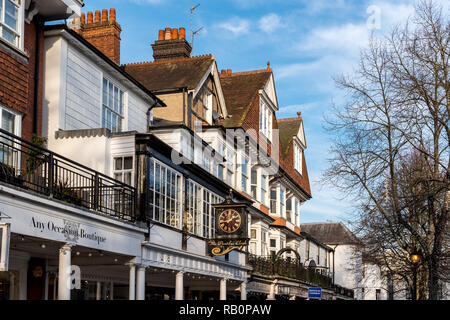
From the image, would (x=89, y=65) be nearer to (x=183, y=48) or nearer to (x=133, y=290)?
(x=133, y=290)

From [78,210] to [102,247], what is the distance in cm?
171

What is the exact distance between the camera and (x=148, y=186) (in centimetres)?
1781

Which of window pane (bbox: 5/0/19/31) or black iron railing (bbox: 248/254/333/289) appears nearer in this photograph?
window pane (bbox: 5/0/19/31)

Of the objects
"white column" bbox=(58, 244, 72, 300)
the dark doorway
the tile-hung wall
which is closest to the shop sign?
"white column" bbox=(58, 244, 72, 300)

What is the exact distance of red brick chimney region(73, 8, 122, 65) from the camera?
24992mm

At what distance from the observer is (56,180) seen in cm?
1358

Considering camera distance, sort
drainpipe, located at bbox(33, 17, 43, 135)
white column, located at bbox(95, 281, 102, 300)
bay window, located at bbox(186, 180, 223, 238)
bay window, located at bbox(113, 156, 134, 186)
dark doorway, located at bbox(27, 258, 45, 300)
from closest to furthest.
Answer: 1. dark doorway, located at bbox(27, 258, 45, 300)
2. drainpipe, located at bbox(33, 17, 43, 135)
3. bay window, located at bbox(113, 156, 134, 186)
4. white column, located at bbox(95, 281, 102, 300)
5. bay window, located at bbox(186, 180, 223, 238)

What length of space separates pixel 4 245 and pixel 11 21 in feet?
24.1

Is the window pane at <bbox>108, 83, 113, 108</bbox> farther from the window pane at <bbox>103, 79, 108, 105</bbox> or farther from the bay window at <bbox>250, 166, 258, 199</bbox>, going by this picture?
the bay window at <bbox>250, 166, 258, 199</bbox>

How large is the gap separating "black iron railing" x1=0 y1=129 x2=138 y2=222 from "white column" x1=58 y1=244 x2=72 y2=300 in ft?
3.84

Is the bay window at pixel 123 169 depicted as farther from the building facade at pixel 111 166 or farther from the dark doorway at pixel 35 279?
the dark doorway at pixel 35 279

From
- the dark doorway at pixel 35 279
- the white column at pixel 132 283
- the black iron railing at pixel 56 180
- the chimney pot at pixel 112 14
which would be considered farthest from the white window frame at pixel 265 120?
the dark doorway at pixel 35 279

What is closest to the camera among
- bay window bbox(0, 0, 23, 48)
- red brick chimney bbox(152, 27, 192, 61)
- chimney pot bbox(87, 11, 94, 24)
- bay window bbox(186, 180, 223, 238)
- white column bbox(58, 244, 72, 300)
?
white column bbox(58, 244, 72, 300)
